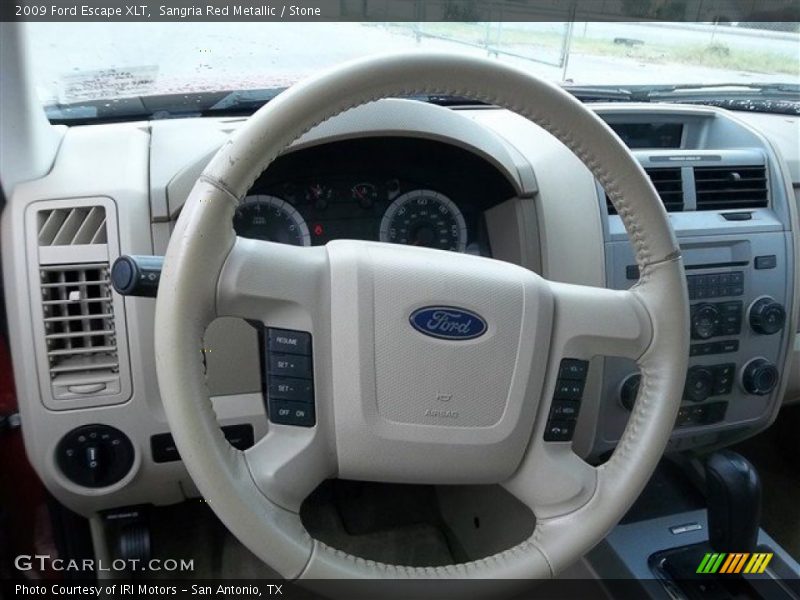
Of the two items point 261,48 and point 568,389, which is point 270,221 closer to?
point 261,48

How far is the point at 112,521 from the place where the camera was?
1.42m

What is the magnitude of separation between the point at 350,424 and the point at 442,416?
0.12 m

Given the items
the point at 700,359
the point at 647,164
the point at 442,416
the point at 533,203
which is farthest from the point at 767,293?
the point at 442,416

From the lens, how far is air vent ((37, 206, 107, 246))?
3.78ft

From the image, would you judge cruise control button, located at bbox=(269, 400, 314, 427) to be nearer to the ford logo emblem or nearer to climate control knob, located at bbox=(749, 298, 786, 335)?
the ford logo emblem

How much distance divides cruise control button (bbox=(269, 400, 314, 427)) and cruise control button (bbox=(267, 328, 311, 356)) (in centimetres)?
7

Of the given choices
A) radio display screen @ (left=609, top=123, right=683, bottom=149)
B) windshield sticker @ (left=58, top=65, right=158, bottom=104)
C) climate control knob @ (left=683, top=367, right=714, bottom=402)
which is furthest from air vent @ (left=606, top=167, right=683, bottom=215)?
windshield sticker @ (left=58, top=65, right=158, bottom=104)

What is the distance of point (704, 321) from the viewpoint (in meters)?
1.45

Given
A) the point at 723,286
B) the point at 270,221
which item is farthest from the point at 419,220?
the point at 723,286

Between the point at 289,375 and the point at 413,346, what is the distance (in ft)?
0.53

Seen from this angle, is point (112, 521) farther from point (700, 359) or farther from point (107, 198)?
point (700, 359)

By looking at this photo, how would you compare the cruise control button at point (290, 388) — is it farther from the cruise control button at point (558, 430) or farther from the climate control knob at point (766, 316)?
the climate control knob at point (766, 316)

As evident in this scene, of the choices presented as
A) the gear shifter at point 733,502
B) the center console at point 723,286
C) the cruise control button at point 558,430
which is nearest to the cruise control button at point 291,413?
the cruise control button at point 558,430

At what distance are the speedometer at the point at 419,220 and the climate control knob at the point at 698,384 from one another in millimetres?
570
